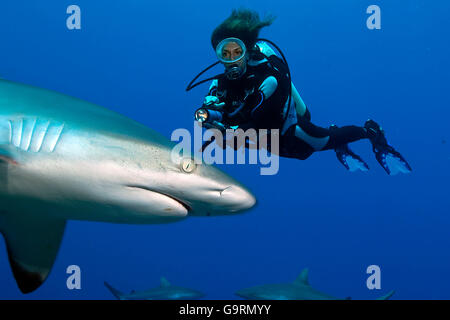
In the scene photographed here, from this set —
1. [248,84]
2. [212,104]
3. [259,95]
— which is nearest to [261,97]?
[259,95]

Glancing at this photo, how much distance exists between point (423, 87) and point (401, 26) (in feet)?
31.8

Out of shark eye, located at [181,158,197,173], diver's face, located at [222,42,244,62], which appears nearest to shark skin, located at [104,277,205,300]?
diver's face, located at [222,42,244,62]

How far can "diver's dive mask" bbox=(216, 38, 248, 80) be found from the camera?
3.99 metres

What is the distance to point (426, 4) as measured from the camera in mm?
35969

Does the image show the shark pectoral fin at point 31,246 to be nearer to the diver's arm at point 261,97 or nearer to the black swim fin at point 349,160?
the diver's arm at point 261,97

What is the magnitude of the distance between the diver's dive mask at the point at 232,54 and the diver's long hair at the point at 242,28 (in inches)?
11.3

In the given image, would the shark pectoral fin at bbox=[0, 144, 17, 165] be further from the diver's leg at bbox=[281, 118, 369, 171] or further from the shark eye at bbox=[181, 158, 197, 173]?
the diver's leg at bbox=[281, 118, 369, 171]

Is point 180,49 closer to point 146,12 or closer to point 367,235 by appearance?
point 146,12

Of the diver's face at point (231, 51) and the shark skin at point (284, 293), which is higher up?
the diver's face at point (231, 51)

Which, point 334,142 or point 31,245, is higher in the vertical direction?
point 334,142

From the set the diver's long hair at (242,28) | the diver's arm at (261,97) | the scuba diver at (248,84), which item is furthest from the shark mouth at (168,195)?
the diver's long hair at (242,28)

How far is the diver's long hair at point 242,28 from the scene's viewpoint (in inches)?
168

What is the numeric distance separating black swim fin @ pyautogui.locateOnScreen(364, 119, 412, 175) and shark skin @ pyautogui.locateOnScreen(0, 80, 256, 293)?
469 centimetres
